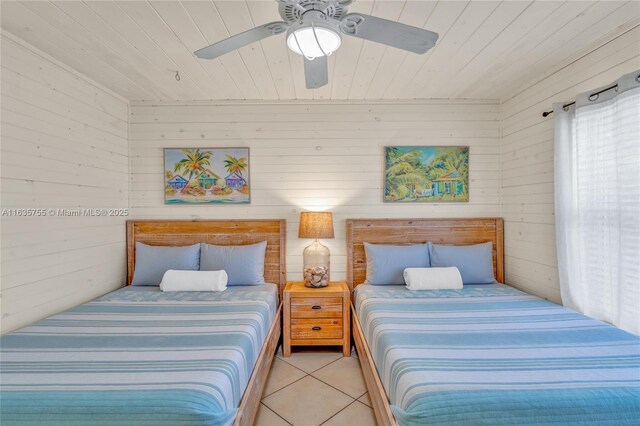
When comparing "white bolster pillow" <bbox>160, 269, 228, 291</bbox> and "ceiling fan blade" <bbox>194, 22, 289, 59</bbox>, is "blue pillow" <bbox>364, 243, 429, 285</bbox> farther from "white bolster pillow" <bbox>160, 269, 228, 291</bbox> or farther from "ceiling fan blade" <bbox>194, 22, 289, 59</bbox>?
"ceiling fan blade" <bbox>194, 22, 289, 59</bbox>

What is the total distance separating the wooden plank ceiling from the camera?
1.71m

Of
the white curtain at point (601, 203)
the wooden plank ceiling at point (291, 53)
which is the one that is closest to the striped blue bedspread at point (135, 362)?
the wooden plank ceiling at point (291, 53)

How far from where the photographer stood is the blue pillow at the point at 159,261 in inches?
111

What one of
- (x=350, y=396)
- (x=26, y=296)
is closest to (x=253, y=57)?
(x=26, y=296)

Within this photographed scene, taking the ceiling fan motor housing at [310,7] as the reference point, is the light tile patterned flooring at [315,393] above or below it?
below

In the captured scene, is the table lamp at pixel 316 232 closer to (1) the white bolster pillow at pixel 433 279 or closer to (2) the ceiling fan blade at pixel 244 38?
(1) the white bolster pillow at pixel 433 279

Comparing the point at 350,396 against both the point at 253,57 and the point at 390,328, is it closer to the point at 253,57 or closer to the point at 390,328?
the point at 390,328

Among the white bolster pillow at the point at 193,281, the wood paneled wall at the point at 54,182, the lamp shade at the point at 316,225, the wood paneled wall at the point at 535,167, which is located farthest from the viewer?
the lamp shade at the point at 316,225

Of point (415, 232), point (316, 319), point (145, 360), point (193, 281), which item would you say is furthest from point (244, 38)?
point (415, 232)

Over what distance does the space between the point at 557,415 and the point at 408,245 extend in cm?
192

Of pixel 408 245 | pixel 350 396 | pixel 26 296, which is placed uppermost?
pixel 408 245

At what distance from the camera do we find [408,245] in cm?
305

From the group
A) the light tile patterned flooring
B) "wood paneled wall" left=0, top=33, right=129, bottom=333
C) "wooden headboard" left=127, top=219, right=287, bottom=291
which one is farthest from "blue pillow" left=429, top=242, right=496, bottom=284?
"wood paneled wall" left=0, top=33, right=129, bottom=333

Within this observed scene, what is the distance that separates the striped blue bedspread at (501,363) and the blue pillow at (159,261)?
5.42 feet
